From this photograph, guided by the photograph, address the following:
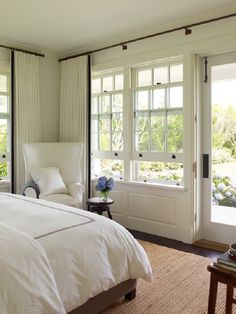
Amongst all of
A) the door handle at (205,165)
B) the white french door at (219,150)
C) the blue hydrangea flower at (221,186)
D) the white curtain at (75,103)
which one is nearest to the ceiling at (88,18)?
the white curtain at (75,103)

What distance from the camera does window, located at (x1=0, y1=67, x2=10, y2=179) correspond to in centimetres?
460

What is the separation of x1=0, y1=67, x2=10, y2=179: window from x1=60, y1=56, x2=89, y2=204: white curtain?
2.82ft

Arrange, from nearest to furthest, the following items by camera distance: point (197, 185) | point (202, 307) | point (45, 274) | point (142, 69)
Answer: point (45, 274), point (202, 307), point (197, 185), point (142, 69)

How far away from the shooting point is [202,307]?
7.61 ft

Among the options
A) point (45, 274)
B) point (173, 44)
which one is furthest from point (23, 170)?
point (45, 274)

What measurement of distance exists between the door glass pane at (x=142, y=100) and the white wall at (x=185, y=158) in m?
0.44

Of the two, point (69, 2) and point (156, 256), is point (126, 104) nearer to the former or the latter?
point (69, 2)

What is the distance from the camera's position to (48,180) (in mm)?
4145

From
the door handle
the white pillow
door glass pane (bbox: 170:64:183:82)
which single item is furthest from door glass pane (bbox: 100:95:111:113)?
the door handle

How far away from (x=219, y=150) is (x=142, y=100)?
1293mm

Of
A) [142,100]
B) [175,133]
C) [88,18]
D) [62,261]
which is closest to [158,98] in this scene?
[142,100]

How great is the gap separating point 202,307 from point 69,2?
10.2 feet

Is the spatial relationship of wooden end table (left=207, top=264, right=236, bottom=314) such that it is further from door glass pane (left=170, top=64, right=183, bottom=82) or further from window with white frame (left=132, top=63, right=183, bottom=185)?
door glass pane (left=170, top=64, right=183, bottom=82)

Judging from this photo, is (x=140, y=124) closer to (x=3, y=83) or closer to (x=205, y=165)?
(x=205, y=165)
